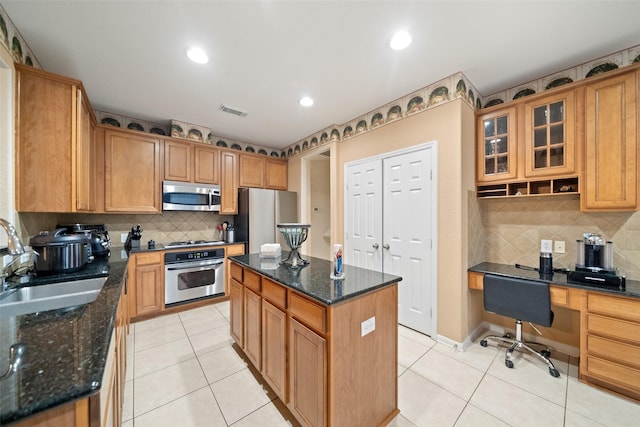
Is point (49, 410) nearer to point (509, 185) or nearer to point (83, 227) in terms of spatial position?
point (83, 227)

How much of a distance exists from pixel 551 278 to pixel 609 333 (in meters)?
0.47

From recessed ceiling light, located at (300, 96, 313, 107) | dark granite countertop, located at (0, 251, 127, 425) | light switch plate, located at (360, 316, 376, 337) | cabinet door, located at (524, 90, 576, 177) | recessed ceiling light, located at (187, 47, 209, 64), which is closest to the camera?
dark granite countertop, located at (0, 251, 127, 425)

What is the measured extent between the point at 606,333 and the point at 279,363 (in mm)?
2416

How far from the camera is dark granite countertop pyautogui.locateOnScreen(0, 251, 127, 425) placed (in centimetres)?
61

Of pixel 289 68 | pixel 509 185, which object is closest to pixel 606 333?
pixel 509 185

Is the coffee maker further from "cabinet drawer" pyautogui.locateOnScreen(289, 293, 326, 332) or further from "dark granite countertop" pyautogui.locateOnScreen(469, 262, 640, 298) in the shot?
"cabinet drawer" pyautogui.locateOnScreen(289, 293, 326, 332)

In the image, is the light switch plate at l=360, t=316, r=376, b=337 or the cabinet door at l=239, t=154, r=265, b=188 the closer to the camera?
the light switch plate at l=360, t=316, r=376, b=337

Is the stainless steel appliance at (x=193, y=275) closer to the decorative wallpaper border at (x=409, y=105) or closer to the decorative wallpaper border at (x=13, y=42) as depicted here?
the decorative wallpaper border at (x=13, y=42)

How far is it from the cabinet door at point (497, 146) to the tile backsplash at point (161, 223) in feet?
12.5

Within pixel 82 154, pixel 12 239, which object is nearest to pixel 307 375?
pixel 12 239

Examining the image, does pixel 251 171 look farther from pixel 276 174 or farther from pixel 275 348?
pixel 275 348

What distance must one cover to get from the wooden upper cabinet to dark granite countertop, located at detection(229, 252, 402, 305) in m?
1.57

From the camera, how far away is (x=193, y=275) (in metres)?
3.36

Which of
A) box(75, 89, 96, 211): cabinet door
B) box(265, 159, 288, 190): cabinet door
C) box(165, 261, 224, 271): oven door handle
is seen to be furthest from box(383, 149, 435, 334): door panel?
box(75, 89, 96, 211): cabinet door
